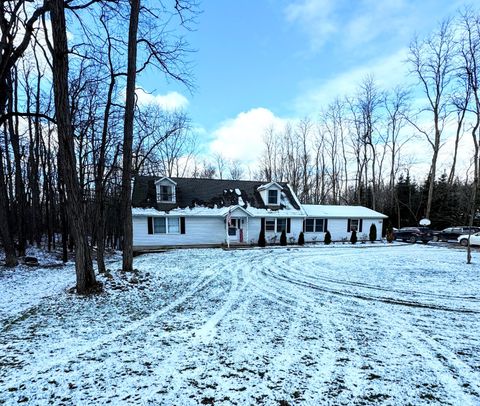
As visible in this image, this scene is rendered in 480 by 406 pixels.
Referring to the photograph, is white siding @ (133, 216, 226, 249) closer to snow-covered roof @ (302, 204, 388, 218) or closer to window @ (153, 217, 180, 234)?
window @ (153, 217, 180, 234)

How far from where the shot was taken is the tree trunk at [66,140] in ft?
20.3

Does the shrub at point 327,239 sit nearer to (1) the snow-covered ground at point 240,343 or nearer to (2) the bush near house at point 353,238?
(2) the bush near house at point 353,238

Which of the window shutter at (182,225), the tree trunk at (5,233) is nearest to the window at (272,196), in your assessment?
the window shutter at (182,225)

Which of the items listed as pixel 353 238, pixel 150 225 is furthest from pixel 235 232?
pixel 353 238

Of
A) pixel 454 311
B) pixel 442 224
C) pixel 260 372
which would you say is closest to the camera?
pixel 260 372

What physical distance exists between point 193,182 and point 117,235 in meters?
12.4

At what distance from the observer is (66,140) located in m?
6.32

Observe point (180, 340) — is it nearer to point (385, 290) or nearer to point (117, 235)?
point (385, 290)

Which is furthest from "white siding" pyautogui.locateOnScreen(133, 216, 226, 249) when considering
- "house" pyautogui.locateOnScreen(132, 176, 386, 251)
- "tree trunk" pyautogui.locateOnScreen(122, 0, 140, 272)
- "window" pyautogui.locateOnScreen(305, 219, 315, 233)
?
"tree trunk" pyautogui.locateOnScreen(122, 0, 140, 272)

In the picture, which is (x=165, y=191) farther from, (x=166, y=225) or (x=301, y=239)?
(x=301, y=239)

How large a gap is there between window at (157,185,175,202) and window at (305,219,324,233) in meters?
10.8

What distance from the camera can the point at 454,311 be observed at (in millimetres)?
5797

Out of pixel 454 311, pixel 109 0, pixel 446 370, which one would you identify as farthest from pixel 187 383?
pixel 109 0

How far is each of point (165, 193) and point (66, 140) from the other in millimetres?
12677
